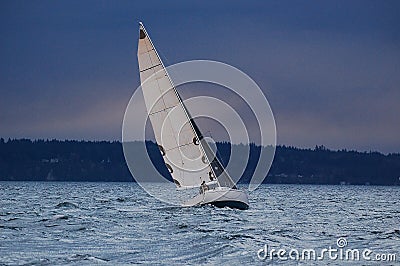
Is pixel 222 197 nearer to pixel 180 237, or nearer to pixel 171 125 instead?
pixel 171 125

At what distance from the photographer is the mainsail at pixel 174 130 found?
146 feet

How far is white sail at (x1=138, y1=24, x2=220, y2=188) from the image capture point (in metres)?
44.5

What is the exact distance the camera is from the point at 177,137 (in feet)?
147

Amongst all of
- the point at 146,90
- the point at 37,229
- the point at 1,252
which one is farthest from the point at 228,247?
the point at 146,90

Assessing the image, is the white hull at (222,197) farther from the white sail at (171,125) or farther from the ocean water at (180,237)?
the white sail at (171,125)

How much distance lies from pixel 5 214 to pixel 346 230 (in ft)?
66.4

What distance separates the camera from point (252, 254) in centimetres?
2848

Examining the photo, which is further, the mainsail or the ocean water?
the mainsail
